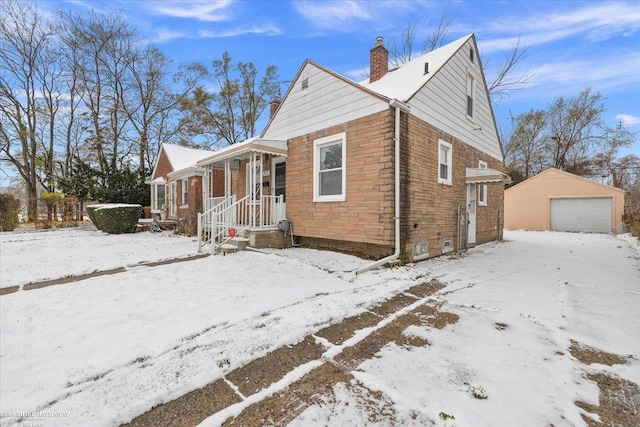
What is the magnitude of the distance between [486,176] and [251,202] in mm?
7391

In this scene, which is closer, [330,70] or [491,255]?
[330,70]

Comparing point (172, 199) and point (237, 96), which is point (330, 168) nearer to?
point (172, 199)

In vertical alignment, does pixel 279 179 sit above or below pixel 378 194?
above

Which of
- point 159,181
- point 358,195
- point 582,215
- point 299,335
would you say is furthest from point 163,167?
point 582,215

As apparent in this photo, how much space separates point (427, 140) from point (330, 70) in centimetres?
329

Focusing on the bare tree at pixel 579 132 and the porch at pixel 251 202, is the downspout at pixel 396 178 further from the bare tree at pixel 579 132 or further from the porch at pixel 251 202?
the bare tree at pixel 579 132

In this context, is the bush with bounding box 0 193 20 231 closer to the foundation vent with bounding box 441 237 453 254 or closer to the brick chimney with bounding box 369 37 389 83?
the brick chimney with bounding box 369 37 389 83

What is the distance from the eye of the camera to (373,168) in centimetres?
639

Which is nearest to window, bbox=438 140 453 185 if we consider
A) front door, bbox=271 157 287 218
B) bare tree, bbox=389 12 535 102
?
front door, bbox=271 157 287 218

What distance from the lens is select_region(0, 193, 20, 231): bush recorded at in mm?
13183

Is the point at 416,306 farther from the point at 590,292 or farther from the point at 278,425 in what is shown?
the point at 590,292

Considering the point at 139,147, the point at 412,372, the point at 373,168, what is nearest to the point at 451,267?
the point at 373,168

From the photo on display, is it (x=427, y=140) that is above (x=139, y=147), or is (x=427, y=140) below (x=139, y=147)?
below

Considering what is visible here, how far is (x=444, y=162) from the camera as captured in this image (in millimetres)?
8242
